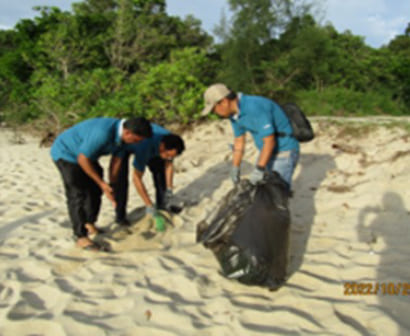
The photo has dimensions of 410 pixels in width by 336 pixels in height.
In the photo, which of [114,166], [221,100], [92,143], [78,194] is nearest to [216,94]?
[221,100]

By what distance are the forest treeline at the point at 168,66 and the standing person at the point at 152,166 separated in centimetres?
508

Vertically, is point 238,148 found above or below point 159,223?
above

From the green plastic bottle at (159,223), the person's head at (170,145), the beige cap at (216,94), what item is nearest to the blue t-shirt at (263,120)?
the beige cap at (216,94)

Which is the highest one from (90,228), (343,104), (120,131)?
(343,104)

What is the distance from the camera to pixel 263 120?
2289 mm

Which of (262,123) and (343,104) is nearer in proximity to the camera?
(262,123)

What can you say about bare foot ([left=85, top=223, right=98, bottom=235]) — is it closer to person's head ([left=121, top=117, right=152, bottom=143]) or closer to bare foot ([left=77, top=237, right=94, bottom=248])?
bare foot ([left=77, top=237, right=94, bottom=248])

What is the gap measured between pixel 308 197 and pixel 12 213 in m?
3.84

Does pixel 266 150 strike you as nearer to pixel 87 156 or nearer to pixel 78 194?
pixel 87 156

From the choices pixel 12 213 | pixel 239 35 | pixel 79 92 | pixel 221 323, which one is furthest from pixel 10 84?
pixel 221 323

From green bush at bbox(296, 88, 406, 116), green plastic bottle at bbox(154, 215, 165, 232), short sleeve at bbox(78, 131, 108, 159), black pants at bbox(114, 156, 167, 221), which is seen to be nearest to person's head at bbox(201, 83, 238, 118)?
short sleeve at bbox(78, 131, 108, 159)

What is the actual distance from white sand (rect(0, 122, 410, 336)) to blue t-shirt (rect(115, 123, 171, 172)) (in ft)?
2.39

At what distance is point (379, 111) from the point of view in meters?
13.1
